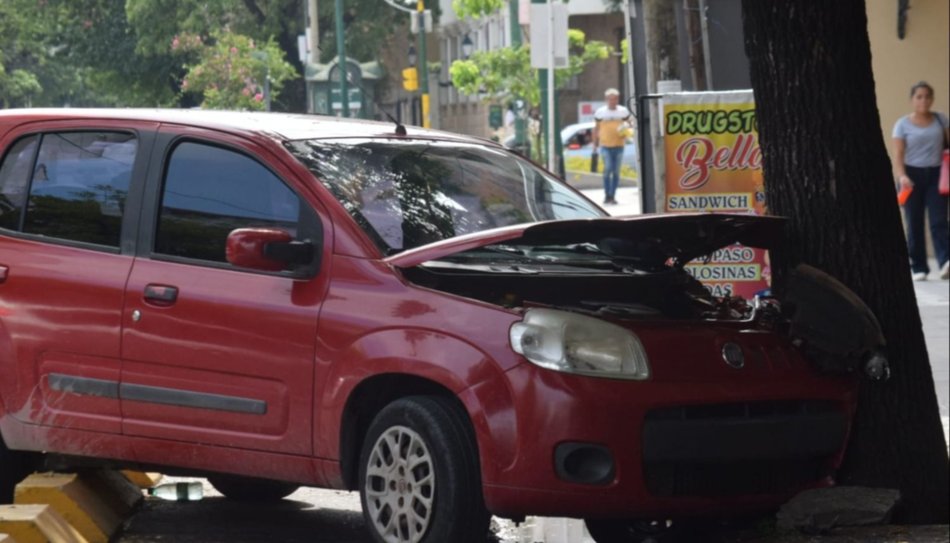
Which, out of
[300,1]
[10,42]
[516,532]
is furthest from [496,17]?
[516,532]

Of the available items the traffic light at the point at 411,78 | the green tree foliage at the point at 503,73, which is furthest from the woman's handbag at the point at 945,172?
the green tree foliage at the point at 503,73

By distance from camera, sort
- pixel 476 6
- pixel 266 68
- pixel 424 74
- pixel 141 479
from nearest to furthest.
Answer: pixel 141 479
pixel 266 68
pixel 476 6
pixel 424 74

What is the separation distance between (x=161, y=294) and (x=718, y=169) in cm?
396

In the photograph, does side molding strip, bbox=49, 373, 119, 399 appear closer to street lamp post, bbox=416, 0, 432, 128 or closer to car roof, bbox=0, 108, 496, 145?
car roof, bbox=0, 108, 496, 145

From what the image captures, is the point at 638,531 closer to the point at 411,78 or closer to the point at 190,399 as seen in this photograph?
the point at 190,399

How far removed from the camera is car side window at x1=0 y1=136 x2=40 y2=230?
770 cm

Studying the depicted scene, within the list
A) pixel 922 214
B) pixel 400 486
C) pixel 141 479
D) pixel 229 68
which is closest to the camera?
pixel 400 486

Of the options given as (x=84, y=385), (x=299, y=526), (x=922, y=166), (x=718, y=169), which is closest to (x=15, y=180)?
(x=84, y=385)

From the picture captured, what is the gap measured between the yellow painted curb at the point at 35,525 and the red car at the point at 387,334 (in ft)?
1.38

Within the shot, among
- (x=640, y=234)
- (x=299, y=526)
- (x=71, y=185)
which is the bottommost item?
(x=299, y=526)

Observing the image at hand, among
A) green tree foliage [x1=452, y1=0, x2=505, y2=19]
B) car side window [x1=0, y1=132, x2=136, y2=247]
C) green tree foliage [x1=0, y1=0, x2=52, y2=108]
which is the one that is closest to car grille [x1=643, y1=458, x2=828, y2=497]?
car side window [x1=0, y1=132, x2=136, y2=247]

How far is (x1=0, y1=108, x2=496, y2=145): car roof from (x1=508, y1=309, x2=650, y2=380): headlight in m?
1.56

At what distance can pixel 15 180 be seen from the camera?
778 centimetres

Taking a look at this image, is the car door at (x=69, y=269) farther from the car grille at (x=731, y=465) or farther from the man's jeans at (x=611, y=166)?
the man's jeans at (x=611, y=166)
